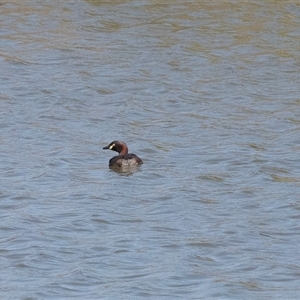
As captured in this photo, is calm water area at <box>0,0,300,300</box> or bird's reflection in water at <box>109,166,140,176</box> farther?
bird's reflection in water at <box>109,166,140,176</box>

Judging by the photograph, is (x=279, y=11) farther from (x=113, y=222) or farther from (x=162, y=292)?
(x=162, y=292)

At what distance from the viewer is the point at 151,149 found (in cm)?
1518

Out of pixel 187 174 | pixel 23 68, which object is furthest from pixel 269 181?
pixel 23 68

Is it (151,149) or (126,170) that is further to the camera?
(151,149)

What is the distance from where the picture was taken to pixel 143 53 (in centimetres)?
2039

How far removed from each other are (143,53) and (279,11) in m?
3.85

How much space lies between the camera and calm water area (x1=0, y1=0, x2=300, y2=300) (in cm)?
1029

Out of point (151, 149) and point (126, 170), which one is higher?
point (126, 170)

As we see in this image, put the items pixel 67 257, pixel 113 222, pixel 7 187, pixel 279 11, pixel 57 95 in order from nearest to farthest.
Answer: pixel 67 257
pixel 113 222
pixel 7 187
pixel 57 95
pixel 279 11

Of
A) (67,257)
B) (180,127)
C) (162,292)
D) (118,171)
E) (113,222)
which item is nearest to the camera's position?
(162,292)

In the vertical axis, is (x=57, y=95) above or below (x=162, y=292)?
below

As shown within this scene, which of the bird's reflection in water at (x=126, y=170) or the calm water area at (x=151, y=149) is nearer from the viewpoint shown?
the calm water area at (x=151, y=149)

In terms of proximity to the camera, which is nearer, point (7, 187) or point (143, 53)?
point (7, 187)

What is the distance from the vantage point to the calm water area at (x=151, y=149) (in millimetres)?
10289
